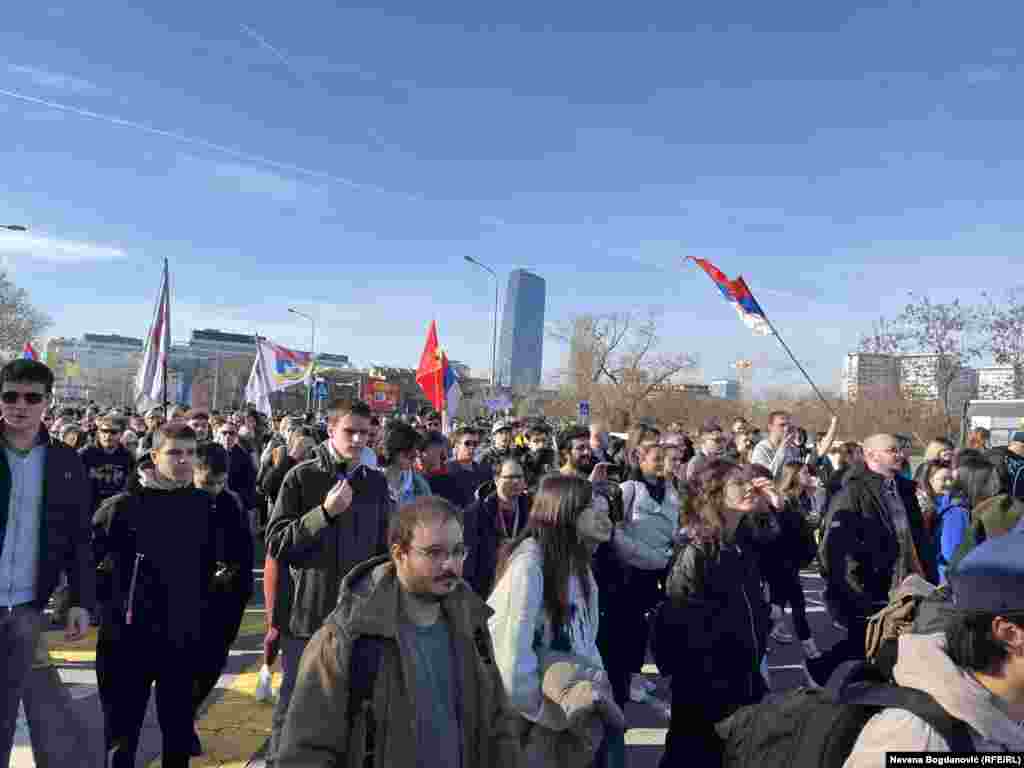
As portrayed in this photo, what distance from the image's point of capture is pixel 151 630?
3781 millimetres

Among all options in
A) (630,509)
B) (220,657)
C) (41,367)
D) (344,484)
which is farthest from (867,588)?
(41,367)

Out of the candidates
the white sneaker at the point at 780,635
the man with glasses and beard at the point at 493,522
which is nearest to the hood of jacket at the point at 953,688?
the man with glasses and beard at the point at 493,522

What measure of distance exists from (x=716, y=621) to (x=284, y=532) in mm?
2273

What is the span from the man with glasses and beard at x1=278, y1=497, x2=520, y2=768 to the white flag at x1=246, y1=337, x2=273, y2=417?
15097 mm

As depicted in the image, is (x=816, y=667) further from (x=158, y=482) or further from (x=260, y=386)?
(x=260, y=386)

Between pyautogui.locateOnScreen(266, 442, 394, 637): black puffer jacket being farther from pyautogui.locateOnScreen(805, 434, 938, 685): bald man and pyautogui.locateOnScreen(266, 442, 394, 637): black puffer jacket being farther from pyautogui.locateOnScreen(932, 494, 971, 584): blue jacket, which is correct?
pyautogui.locateOnScreen(932, 494, 971, 584): blue jacket

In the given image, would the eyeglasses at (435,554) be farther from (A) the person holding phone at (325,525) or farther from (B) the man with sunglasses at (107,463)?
(B) the man with sunglasses at (107,463)

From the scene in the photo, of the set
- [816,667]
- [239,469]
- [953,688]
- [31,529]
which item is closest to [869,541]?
[816,667]

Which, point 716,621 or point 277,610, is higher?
point 716,621

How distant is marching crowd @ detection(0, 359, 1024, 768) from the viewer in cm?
174

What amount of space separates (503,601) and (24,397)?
249 centimetres

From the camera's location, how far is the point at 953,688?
1.58 m

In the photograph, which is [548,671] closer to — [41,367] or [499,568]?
[499,568]

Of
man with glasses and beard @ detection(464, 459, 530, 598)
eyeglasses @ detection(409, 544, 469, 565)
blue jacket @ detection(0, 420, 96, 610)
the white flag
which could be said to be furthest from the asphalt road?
the white flag
